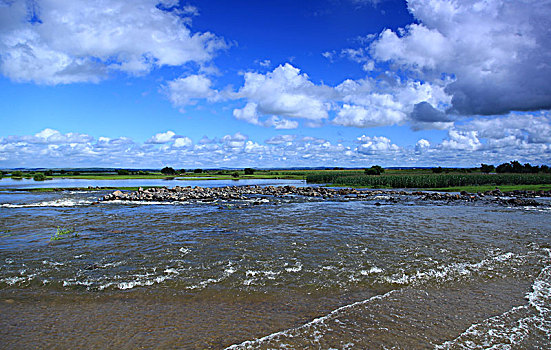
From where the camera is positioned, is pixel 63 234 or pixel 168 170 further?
pixel 168 170

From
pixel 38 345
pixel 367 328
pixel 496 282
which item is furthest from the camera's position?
pixel 496 282

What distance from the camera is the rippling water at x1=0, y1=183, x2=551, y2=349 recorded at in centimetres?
710

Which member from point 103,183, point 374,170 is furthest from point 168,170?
point 374,170

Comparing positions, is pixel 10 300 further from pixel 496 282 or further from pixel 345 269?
pixel 496 282

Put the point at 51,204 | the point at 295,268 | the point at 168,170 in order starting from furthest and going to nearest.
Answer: the point at 168,170 → the point at 51,204 → the point at 295,268

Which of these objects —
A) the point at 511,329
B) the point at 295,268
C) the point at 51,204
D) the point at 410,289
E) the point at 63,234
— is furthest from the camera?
the point at 51,204

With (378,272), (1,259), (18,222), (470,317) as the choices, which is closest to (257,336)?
(470,317)

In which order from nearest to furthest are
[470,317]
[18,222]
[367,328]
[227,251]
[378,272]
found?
[367,328] → [470,317] → [378,272] → [227,251] → [18,222]

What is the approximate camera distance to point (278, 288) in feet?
33.1

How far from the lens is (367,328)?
24.3 feet

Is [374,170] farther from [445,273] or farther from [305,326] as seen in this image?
[305,326]

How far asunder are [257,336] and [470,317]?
211 inches

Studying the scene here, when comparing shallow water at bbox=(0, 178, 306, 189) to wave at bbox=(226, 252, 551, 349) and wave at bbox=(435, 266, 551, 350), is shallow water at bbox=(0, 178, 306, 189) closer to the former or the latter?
wave at bbox=(226, 252, 551, 349)

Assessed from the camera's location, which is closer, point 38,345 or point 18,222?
point 38,345
